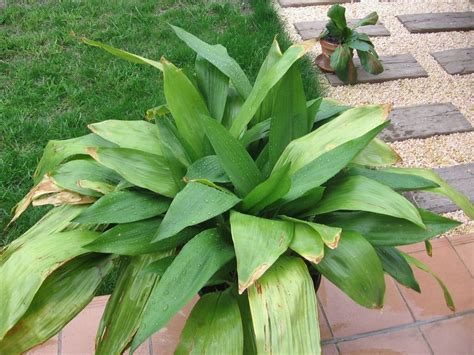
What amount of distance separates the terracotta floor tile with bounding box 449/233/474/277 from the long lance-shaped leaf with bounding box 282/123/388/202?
112 centimetres

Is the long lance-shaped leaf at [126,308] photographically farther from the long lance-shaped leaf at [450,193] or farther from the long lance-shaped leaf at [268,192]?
the long lance-shaped leaf at [450,193]

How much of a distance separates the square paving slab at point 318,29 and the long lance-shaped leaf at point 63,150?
2.30m

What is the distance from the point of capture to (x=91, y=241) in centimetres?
130

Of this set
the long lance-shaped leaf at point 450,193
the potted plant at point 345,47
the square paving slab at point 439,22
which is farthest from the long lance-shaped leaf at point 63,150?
the square paving slab at point 439,22

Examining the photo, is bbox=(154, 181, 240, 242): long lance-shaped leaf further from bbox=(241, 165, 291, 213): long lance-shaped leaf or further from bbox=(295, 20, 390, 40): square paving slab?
bbox=(295, 20, 390, 40): square paving slab

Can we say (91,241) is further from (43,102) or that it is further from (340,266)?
(43,102)

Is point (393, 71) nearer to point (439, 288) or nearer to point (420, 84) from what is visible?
point (420, 84)

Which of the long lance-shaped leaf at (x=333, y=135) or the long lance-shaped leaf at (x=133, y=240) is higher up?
the long lance-shaped leaf at (x=333, y=135)

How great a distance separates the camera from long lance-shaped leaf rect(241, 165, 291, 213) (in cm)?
123

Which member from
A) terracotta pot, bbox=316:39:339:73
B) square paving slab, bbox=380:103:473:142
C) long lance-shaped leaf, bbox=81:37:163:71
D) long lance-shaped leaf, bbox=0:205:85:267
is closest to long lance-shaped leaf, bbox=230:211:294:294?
long lance-shaped leaf, bbox=0:205:85:267

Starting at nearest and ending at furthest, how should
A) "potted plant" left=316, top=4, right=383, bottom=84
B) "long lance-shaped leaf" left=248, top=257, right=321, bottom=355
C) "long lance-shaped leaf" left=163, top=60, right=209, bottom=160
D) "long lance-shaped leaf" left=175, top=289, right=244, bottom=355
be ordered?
1. "long lance-shaped leaf" left=248, top=257, right=321, bottom=355
2. "long lance-shaped leaf" left=175, top=289, right=244, bottom=355
3. "long lance-shaped leaf" left=163, top=60, right=209, bottom=160
4. "potted plant" left=316, top=4, right=383, bottom=84

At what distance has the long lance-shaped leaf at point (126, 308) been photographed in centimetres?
127

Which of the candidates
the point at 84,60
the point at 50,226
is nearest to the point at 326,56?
the point at 84,60

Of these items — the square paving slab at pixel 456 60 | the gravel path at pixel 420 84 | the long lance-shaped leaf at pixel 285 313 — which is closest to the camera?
the long lance-shaped leaf at pixel 285 313
